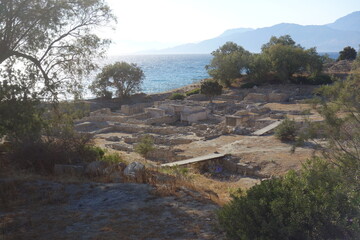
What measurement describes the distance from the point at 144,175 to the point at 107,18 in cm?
640

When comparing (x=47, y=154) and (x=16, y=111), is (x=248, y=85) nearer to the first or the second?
(x=47, y=154)

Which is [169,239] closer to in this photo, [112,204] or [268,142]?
[112,204]

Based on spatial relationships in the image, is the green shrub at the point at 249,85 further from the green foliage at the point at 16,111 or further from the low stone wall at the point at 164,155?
A: the green foliage at the point at 16,111

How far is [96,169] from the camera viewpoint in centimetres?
995

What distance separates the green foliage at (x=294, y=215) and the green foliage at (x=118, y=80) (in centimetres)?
4262

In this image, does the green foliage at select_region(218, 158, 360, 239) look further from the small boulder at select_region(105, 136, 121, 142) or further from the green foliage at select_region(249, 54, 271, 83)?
the green foliage at select_region(249, 54, 271, 83)

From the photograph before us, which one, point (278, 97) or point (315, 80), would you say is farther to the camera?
point (315, 80)

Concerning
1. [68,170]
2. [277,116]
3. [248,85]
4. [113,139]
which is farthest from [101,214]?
[248,85]

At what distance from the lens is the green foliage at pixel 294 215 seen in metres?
4.57

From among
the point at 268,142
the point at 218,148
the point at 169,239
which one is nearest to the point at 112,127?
the point at 218,148

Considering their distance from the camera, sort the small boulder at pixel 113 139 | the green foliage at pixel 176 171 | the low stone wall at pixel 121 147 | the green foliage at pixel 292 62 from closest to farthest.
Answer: the green foliage at pixel 176 171
the low stone wall at pixel 121 147
the small boulder at pixel 113 139
the green foliage at pixel 292 62

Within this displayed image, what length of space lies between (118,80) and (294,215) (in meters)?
43.6

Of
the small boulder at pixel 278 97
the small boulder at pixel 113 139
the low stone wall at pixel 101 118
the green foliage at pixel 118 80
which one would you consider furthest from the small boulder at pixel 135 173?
the green foliage at pixel 118 80

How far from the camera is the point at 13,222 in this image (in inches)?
255
